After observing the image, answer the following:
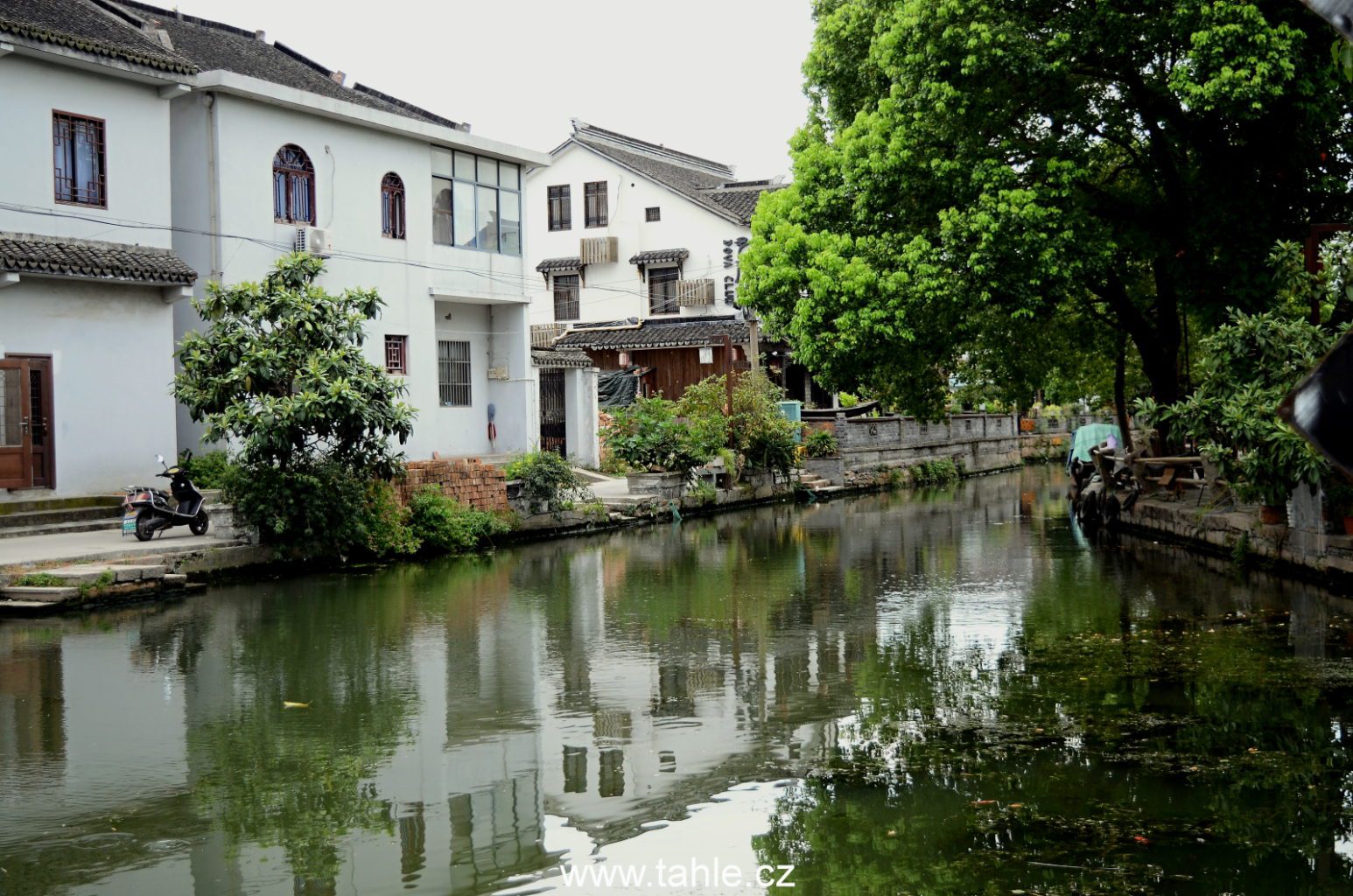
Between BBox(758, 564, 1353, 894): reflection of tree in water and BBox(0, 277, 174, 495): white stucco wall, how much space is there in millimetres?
13056

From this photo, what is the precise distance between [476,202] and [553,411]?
541 centimetres

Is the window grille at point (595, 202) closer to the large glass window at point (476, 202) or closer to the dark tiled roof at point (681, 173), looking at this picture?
the dark tiled roof at point (681, 173)

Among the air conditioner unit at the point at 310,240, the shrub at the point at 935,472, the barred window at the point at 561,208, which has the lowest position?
the shrub at the point at 935,472

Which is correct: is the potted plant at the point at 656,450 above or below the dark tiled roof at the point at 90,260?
below

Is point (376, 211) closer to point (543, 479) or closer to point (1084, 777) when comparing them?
point (543, 479)

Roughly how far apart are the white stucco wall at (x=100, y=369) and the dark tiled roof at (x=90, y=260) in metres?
0.50

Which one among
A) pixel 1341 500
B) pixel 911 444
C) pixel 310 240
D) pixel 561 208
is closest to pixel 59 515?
pixel 310 240

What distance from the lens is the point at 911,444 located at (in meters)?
36.1

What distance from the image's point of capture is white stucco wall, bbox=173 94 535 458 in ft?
66.6

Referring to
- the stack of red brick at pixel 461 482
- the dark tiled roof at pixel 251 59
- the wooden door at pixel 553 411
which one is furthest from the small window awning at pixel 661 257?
the stack of red brick at pixel 461 482

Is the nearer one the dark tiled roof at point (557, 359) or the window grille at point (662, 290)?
the dark tiled roof at point (557, 359)

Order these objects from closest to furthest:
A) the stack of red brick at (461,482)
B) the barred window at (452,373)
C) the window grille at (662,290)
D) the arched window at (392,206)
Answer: the stack of red brick at (461,482), the arched window at (392,206), the barred window at (452,373), the window grille at (662,290)

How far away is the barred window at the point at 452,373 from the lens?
83.9ft

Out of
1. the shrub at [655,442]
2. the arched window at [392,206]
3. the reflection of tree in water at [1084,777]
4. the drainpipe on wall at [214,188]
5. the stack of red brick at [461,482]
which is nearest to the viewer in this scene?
the reflection of tree in water at [1084,777]
